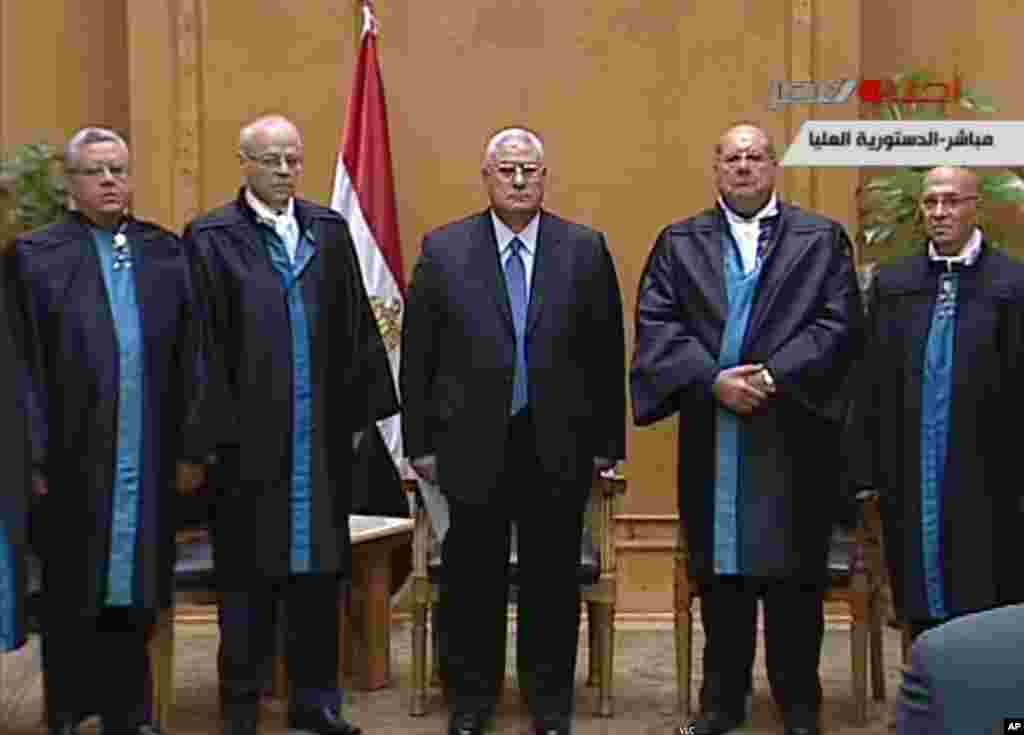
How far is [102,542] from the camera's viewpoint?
16.7ft

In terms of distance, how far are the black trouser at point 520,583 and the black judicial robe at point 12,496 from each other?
3.74 feet

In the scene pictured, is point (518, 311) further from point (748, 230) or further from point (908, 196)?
point (908, 196)

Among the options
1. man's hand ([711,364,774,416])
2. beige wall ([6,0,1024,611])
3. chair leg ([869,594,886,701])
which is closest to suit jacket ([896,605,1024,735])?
man's hand ([711,364,774,416])

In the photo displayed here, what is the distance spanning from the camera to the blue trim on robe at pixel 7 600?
4.82 meters

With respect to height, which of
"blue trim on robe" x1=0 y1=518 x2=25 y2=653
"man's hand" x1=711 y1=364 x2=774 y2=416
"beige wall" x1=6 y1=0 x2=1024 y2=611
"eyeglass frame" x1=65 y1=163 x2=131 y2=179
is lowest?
"blue trim on robe" x1=0 y1=518 x2=25 y2=653

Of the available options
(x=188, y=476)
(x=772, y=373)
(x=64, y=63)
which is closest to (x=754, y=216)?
(x=772, y=373)

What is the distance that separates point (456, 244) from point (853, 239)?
2.07 metres

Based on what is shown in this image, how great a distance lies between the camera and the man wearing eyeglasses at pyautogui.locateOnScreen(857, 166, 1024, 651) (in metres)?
5.32

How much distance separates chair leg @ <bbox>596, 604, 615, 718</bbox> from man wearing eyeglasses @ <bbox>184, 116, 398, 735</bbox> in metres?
0.75

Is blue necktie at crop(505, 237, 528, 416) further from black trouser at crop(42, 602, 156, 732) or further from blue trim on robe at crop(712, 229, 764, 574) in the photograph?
→ black trouser at crop(42, 602, 156, 732)

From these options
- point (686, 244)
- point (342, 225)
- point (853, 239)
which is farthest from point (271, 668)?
point (853, 239)

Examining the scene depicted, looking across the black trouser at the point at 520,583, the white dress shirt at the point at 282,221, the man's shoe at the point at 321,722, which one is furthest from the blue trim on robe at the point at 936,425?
the white dress shirt at the point at 282,221

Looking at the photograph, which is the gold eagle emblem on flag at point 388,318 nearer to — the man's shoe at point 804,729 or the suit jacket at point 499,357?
the suit jacket at point 499,357

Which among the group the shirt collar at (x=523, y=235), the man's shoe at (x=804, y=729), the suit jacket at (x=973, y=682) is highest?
the shirt collar at (x=523, y=235)
